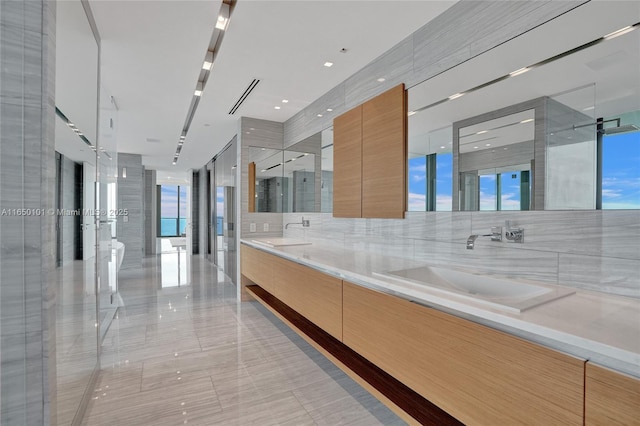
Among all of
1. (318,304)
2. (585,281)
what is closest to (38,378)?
(318,304)

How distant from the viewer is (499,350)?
1.09 metres

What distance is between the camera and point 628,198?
4.26 ft

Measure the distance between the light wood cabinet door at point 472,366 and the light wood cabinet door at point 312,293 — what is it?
14.8 inches

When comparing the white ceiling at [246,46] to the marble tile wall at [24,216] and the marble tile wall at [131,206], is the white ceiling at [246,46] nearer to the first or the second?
the marble tile wall at [24,216]

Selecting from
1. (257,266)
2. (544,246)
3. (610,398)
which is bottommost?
(257,266)

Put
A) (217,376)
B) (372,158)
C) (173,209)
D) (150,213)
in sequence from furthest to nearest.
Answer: (173,209)
(150,213)
(372,158)
(217,376)

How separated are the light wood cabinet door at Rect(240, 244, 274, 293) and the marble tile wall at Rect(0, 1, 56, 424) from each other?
2.21 meters

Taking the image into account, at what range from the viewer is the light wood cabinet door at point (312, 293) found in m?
2.16

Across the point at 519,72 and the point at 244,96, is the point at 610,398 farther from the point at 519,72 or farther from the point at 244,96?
the point at 244,96

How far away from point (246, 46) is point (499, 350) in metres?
2.71

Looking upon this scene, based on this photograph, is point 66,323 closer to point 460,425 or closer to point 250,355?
point 250,355

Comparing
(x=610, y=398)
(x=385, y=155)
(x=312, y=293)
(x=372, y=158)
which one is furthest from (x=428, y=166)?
(x=610, y=398)

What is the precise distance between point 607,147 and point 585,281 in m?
0.62

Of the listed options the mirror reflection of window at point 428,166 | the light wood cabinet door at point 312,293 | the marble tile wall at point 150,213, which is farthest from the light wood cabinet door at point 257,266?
the marble tile wall at point 150,213
